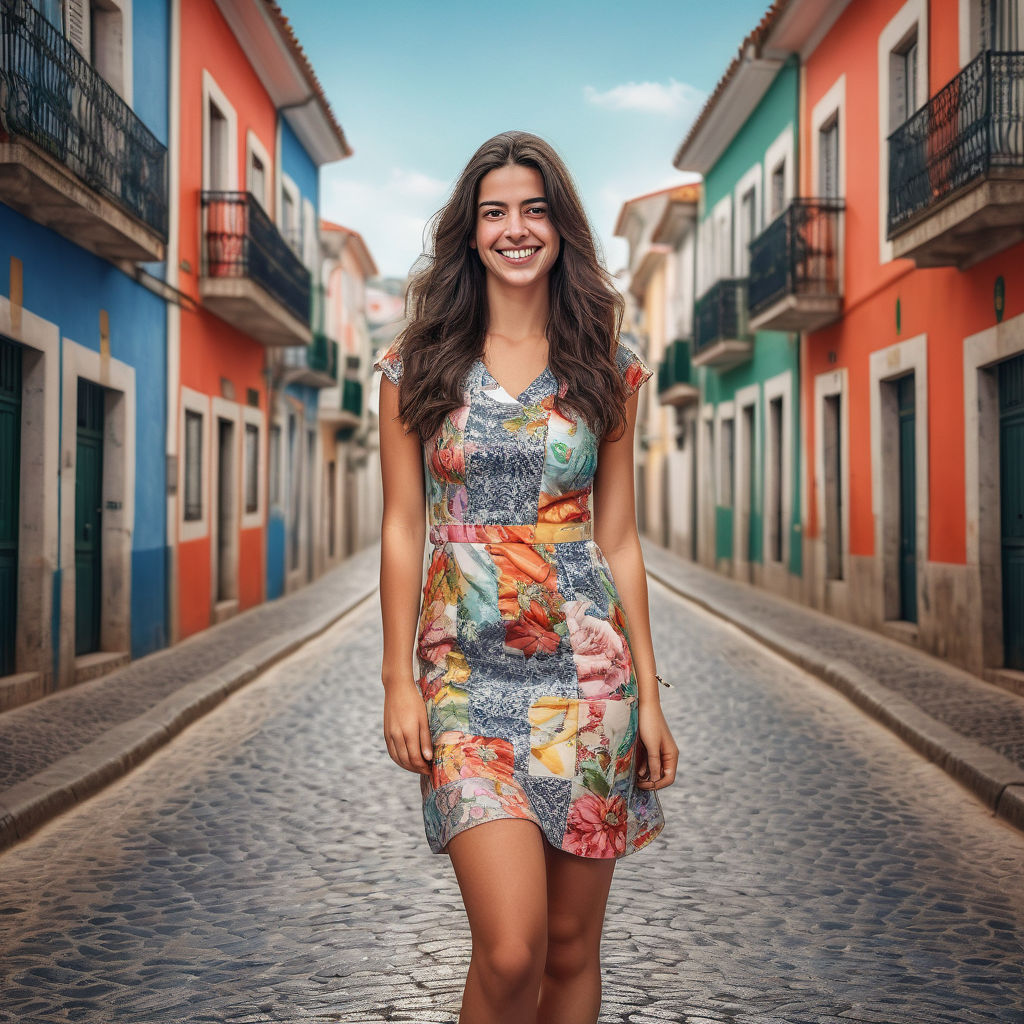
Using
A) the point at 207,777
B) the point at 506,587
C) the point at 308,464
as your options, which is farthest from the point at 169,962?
the point at 308,464

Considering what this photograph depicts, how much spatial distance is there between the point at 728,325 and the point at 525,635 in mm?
19623

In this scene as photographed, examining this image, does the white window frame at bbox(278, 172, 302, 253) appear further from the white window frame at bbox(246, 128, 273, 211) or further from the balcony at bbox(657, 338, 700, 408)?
the balcony at bbox(657, 338, 700, 408)

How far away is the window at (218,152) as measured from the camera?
1606 centimetres

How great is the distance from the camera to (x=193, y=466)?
14.9 metres

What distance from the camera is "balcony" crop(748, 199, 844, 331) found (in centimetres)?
1573

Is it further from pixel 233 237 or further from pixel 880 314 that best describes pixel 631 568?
pixel 233 237

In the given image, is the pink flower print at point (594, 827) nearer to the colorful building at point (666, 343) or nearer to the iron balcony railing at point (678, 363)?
the colorful building at point (666, 343)

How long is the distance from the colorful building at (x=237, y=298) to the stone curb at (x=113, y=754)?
Answer: 3562 millimetres

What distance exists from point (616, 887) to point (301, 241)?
18.1 metres

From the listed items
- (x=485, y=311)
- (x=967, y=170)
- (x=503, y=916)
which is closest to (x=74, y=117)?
(x=967, y=170)

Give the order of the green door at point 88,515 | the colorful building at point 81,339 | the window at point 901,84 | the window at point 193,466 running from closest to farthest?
1. the colorful building at point 81,339
2. the green door at point 88,515
3. the window at point 901,84
4. the window at point 193,466

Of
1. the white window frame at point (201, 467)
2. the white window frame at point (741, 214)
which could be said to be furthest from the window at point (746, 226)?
the white window frame at point (201, 467)

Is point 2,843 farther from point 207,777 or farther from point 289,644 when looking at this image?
point 289,644

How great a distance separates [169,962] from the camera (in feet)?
13.0
